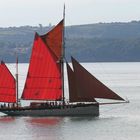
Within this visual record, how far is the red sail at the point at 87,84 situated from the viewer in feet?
267

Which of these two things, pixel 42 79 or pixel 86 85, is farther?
pixel 42 79

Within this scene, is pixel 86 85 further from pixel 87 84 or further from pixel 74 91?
pixel 74 91

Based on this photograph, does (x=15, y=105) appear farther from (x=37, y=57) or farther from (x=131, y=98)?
(x=131, y=98)

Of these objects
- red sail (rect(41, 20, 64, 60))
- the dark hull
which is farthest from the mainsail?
red sail (rect(41, 20, 64, 60))

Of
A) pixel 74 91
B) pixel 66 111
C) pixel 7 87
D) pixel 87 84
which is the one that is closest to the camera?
pixel 87 84

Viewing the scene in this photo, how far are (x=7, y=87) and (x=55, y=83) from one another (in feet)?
17.6

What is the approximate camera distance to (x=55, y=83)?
83.1 metres

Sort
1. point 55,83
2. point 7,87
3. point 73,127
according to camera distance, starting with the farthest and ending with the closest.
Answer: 1. point 7,87
2. point 55,83
3. point 73,127

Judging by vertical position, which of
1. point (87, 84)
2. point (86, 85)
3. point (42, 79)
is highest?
point (42, 79)

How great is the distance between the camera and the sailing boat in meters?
82.0

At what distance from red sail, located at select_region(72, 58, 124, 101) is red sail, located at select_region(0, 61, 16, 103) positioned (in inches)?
285

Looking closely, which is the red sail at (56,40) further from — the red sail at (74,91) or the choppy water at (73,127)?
the choppy water at (73,127)

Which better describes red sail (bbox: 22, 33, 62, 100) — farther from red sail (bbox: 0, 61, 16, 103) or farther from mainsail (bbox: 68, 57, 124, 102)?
mainsail (bbox: 68, 57, 124, 102)

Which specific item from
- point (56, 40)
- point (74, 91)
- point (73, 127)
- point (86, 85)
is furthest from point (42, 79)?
point (73, 127)
